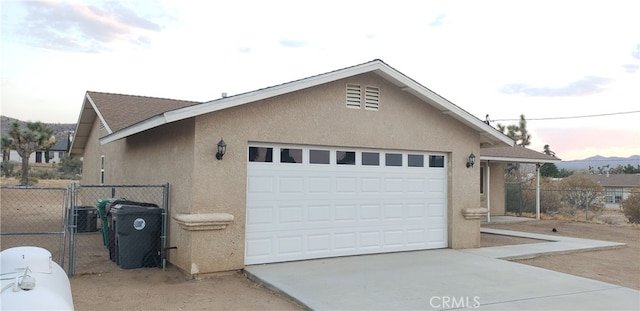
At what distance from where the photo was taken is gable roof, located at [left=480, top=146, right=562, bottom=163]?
1861 centimetres

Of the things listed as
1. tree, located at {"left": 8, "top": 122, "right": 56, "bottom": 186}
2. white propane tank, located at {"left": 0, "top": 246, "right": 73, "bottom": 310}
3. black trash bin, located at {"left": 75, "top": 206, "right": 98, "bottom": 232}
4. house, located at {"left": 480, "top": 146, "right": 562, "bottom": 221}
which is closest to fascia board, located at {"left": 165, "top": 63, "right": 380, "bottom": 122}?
white propane tank, located at {"left": 0, "top": 246, "right": 73, "bottom": 310}

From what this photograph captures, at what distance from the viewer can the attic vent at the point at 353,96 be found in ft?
32.7

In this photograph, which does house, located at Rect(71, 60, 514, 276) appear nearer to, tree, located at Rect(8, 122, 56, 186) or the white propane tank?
the white propane tank

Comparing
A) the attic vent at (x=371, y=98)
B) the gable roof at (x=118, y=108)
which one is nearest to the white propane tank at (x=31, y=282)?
the attic vent at (x=371, y=98)

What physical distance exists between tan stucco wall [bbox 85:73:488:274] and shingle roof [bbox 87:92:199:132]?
2.04 meters

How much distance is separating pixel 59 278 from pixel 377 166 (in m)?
7.12

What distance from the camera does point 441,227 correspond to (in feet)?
36.7

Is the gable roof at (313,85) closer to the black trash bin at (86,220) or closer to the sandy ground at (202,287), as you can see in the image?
the sandy ground at (202,287)

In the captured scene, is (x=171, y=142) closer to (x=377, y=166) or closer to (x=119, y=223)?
(x=119, y=223)

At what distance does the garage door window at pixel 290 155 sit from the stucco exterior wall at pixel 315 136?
23 cm

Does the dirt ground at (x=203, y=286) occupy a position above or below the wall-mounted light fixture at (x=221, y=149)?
below

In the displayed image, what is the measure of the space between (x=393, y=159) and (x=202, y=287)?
5042 mm

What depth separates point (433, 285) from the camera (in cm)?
753

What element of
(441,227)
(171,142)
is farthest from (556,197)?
(171,142)
